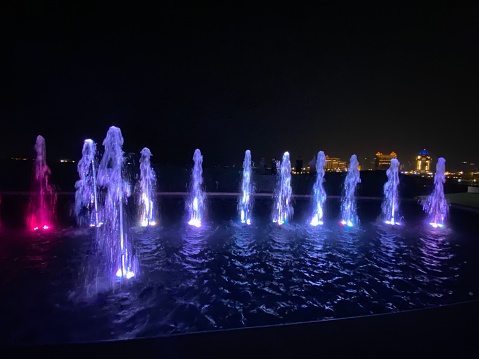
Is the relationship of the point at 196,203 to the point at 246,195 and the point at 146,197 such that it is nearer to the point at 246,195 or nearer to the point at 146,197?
the point at 146,197

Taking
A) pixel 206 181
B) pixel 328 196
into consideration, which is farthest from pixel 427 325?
pixel 206 181

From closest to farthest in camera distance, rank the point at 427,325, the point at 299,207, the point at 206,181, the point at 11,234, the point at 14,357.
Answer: the point at 14,357, the point at 427,325, the point at 11,234, the point at 299,207, the point at 206,181

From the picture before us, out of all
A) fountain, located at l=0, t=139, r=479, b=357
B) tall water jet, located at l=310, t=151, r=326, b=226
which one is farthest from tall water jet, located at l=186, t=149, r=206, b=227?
tall water jet, located at l=310, t=151, r=326, b=226

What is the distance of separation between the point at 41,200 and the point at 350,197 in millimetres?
18585

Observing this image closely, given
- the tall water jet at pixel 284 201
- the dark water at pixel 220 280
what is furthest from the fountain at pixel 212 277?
the tall water jet at pixel 284 201

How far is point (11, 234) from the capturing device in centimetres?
920

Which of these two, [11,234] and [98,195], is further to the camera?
[98,195]

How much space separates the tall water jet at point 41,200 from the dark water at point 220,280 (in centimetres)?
108

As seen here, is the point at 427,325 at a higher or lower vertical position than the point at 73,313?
higher

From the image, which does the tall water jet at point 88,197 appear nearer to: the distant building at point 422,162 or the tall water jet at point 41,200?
the tall water jet at point 41,200

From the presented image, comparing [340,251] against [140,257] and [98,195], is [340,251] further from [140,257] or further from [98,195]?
[98,195]

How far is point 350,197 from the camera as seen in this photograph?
2056cm

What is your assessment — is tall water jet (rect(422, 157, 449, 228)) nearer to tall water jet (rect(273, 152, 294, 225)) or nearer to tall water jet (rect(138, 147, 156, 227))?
tall water jet (rect(273, 152, 294, 225))

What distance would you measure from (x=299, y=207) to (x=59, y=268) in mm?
12751
